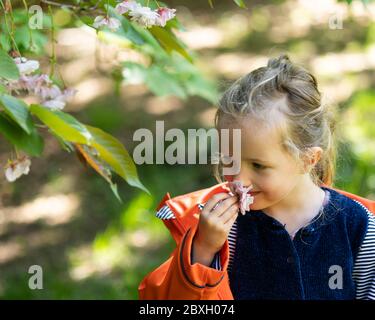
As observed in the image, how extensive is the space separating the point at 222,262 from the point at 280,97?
1.19 feet

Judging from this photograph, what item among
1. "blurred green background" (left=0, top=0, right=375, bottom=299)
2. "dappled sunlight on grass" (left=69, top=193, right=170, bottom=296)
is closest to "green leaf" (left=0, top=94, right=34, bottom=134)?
"blurred green background" (left=0, top=0, right=375, bottom=299)

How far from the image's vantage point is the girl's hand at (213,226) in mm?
1486

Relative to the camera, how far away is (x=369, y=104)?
3746 mm

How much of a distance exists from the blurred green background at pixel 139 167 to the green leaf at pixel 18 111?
83 centimetres

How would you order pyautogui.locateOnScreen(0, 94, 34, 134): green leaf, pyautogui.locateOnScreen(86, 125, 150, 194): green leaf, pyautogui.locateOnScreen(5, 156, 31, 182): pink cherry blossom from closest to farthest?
1. pyautogui.locateOnScreen(0, 94, 34, 134): green leaf
2. pyautogui.locateOnScreen(86, 125, 150, 194): green leaf
3. pyautogui.locateOnScreen(5, 156, 31, 182): pink cherry blossom

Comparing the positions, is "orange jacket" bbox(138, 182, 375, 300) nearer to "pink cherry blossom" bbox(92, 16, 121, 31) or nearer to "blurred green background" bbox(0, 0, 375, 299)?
"pink cherry blossom" bbox(92, 16, 121, 31)

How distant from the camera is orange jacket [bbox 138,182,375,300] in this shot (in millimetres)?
1483

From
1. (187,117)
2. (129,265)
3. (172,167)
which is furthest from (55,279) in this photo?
(187,117)

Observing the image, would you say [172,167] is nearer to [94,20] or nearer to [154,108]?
[154,108]

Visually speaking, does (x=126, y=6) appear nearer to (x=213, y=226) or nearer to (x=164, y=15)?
(x=164, y=15)

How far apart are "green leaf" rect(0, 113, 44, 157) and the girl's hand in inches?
13.1

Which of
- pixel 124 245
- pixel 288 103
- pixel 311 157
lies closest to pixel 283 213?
pixel 311 157

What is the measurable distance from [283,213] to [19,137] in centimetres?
58

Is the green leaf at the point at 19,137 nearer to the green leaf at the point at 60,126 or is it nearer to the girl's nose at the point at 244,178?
the green leaf at the point at 60,126
